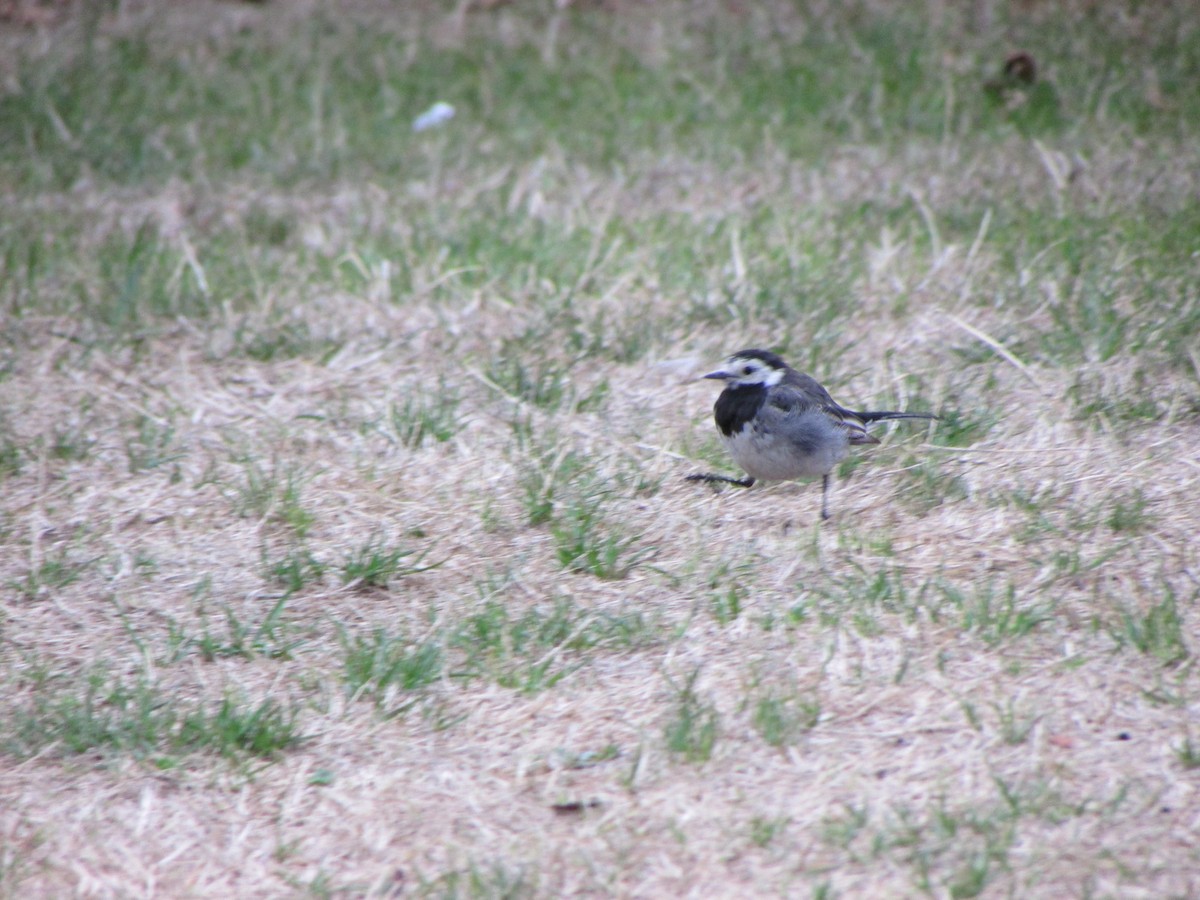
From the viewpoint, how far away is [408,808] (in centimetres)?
325

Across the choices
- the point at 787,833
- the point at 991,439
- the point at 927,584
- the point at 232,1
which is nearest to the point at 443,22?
the point at 232,1

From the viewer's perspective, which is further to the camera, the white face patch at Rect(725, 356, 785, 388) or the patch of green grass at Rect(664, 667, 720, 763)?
the white face patch at Rect(725, 356, 785, 388)

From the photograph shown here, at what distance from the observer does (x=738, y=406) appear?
14.8 ft

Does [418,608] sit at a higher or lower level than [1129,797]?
lower

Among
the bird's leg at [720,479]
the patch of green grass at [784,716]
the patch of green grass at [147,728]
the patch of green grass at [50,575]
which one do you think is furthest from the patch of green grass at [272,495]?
the patch of green grass at [784,716]

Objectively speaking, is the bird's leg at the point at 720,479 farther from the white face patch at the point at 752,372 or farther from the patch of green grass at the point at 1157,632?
the patch of green grass at the point at 1157,632

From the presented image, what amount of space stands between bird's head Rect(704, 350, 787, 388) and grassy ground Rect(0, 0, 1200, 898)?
14.0 inches

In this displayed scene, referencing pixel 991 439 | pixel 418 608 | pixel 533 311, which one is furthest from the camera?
pixel 533 311

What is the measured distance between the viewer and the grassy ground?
3180 mm

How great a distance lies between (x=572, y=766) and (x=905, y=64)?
6328mm

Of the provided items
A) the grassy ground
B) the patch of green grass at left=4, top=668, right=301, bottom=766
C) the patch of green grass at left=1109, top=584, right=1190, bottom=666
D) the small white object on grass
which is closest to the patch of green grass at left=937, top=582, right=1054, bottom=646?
the grassy ground

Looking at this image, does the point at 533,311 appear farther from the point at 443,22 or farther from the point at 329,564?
the point at 443,22

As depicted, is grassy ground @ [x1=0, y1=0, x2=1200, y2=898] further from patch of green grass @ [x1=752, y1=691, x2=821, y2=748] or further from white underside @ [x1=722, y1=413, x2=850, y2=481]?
white underside @ [x1=722, y1=413, x2=850, y2=481]

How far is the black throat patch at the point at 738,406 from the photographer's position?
444 centimetres
